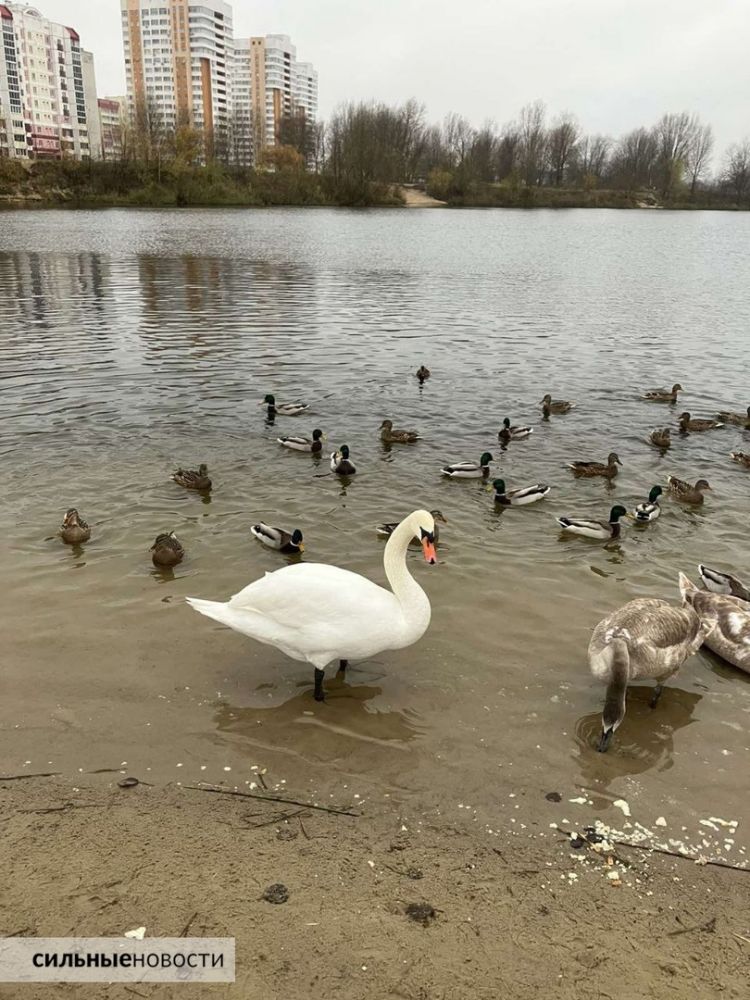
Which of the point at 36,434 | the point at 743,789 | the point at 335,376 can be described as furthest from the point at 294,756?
the point at 335,376

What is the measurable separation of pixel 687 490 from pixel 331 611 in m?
7.82

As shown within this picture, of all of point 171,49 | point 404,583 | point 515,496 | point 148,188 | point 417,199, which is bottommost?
→ point 515,496

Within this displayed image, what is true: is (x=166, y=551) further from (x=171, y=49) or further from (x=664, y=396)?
(x=171, y=49)

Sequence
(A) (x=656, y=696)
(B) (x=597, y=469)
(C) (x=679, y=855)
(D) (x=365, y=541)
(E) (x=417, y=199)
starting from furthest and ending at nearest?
(E) (x=417, y=199) < (B) (x=597, y=469) < (D) (x=365, y=541) < (A) (x=656, y=696) < (C) (x=679, y=855)

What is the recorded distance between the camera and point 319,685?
6738 millimetres

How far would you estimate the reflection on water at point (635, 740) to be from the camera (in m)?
5.88

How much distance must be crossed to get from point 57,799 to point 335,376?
15.5 metres

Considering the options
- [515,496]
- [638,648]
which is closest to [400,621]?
[638,648]

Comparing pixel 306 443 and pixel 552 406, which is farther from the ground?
pixel 552 406

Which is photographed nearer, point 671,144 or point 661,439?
point 661,439

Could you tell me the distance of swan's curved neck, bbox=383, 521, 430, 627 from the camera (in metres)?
6.68

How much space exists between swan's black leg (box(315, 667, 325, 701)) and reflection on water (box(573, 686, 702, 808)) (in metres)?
2.34

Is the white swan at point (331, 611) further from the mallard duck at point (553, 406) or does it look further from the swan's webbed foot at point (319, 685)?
the mallard duck at point (553, 406)

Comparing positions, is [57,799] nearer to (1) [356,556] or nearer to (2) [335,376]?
(1) [356,556]
